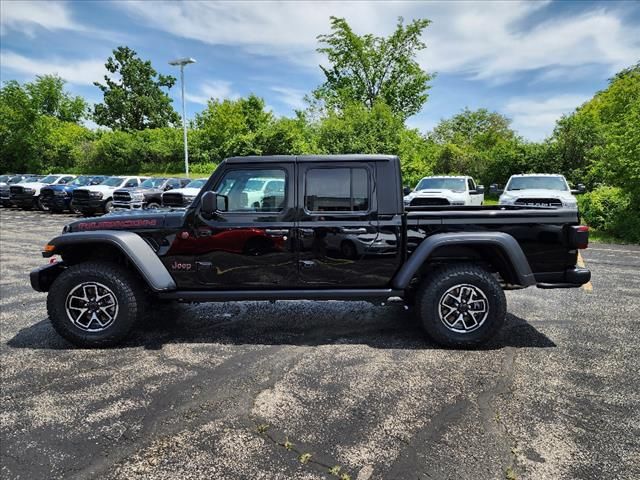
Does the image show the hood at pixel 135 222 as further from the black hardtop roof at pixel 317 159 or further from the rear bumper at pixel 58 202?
the rear bumper at pixel 58 202

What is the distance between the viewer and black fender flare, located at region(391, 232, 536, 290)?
4020 millimetres

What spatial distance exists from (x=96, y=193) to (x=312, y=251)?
16.1 m

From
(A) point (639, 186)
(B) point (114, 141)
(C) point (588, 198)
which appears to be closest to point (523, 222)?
(A) point (639, 186)

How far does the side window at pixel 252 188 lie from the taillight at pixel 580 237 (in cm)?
273

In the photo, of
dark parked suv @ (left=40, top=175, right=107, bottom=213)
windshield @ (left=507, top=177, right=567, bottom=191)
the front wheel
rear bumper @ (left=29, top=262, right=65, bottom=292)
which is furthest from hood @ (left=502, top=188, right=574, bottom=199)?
dark parked suv @ (left=40, top=175, right=107, bottom=213)

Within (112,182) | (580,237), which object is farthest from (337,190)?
(112,182)

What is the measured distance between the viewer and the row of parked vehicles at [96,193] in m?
16.9

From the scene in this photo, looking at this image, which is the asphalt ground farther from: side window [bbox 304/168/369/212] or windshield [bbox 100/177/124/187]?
windshield [bbox 100/177/124/187]

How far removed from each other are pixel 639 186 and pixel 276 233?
38.0 feet

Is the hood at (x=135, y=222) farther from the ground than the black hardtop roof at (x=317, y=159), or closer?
closer

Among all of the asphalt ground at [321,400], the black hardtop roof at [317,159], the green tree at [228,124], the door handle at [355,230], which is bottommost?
the asphalt ground at [321,400]

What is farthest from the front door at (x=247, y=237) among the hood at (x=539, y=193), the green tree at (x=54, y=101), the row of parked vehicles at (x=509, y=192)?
the green tree at (x=54, y=101)

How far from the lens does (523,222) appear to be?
409 cm

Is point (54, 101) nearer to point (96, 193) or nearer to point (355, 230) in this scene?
point (96, 193)
